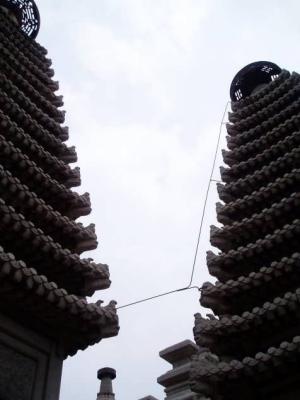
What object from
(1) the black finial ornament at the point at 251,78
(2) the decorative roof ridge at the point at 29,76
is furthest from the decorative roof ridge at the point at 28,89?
(1) the black finial ornament at the point at 251,78

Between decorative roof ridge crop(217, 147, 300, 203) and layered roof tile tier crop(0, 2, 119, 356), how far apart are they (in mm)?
5174

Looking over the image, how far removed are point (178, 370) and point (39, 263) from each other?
6.46m

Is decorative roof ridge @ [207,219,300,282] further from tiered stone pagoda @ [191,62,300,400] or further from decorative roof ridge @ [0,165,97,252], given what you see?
decorative roof ridge @ [0,165,97,252]

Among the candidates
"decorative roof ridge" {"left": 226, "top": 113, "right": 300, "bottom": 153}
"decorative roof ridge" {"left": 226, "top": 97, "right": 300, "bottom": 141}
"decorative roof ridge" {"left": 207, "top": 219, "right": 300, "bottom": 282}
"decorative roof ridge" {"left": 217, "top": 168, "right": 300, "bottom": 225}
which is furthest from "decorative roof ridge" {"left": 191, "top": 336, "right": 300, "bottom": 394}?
"decorative roof ridge" {"left": 226, "top": 97, "right": 300, "bottom": 141}

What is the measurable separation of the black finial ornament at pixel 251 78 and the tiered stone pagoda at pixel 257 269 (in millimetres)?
5183

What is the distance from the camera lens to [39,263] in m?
12.1

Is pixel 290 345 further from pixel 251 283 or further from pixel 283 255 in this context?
pixel 283 255

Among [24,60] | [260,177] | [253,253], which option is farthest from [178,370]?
[24,60]

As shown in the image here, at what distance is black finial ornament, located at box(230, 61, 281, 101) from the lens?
2922 cm

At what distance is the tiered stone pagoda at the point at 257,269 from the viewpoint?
39.4 ft

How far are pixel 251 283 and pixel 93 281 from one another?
3628 millimetres

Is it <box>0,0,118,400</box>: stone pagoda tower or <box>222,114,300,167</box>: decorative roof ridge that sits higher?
<box>222,114,300,167</box>: decorative roof ridge

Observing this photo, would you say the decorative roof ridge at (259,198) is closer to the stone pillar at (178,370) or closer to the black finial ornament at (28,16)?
the stone pillar at (178,370)

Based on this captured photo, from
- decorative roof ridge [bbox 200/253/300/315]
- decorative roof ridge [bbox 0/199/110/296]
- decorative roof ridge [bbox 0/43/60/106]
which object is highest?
decorative roof ridge [bbox 0/43/60/106]
